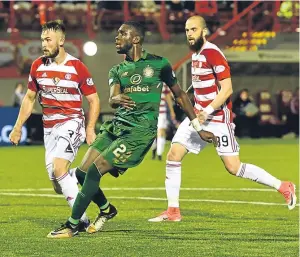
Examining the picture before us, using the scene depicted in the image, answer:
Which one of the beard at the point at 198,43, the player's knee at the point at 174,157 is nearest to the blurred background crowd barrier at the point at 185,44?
the player's knee at the point at 174,157

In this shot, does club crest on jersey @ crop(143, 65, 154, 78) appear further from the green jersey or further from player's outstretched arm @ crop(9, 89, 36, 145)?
player's outstretched arm @ crop(9, 89, 36, 145)

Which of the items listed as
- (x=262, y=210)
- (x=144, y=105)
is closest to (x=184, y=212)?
(x=262, y=210)

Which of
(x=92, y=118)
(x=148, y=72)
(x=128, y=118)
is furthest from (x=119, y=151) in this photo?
(x=92, y=118)

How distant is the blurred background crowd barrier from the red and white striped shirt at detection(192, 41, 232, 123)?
1923 centimetres

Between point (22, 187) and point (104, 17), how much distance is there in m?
18.1

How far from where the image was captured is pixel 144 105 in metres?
11.4

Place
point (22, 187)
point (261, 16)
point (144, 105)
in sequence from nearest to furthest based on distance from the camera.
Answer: point (144, 105), point (22, 187), point (261, 16)

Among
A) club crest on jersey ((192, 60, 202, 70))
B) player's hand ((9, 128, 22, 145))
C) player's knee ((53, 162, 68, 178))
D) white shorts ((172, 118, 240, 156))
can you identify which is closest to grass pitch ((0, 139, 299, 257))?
player's knee ((53, 162, 68, 178))

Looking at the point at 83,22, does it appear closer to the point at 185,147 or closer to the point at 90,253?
the point at 185,147

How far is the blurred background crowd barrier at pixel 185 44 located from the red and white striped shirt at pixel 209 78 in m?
19.2

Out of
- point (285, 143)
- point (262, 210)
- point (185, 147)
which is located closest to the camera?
point (185, 147)

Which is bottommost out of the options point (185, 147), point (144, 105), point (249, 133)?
point (249, 133)

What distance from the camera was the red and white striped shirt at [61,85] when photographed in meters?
12.2

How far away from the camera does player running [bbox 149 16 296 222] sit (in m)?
13.3
